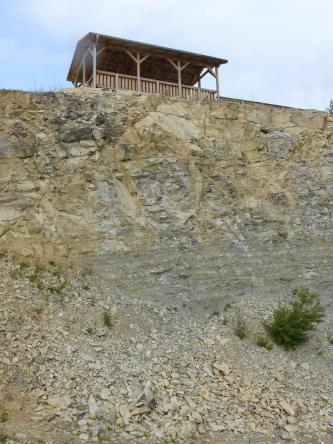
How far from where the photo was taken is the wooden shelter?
1647cm

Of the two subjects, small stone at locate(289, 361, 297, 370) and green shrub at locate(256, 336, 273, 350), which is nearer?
small stone at locate(289, 361, 297, 370)

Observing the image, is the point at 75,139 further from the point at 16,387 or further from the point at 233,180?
the point at 16,387

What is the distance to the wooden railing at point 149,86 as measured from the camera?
638 inches

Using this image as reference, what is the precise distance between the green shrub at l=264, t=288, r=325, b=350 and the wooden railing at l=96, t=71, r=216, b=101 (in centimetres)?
886

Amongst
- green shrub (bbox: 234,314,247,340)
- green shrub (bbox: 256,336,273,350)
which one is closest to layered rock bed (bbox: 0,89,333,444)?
green shrub (bbox: 234,314,247,340)

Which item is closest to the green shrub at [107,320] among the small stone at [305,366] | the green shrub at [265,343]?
the green shrub at [265,343]

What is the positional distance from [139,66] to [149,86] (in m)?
0.95

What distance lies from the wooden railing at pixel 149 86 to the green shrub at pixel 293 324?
8859mm

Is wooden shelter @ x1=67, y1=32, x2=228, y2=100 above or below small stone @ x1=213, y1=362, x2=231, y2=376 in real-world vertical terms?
above

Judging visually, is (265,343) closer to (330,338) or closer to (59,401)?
(330,338)

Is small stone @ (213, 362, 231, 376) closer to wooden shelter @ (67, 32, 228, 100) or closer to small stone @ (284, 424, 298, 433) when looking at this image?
small stone @ (284, 424, 298, 433)

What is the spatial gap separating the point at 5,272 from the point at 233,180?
26.6 feet

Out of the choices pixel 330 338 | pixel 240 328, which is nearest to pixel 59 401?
pixel 240 328

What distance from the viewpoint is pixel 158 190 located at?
13.6 meters
